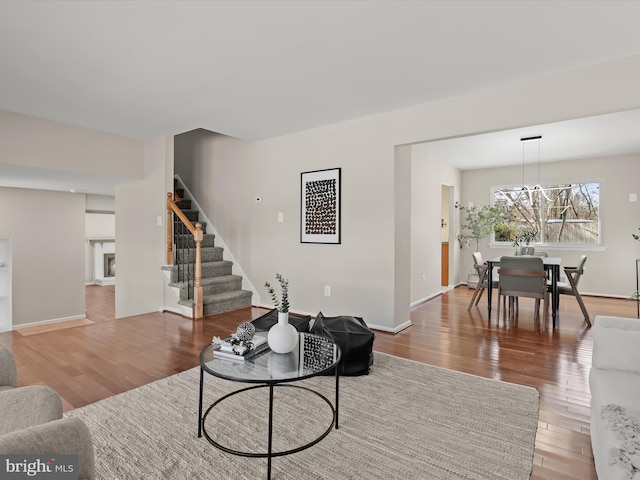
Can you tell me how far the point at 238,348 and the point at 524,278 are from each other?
3707 mm

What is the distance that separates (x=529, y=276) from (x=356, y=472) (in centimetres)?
352

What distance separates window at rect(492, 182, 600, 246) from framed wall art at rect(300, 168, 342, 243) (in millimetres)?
3865

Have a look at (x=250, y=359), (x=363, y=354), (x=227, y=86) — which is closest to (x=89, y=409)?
(x=250, y=359)

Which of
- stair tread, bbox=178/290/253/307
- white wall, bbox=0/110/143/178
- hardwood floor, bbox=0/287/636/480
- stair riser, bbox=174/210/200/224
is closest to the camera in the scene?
hardwood floor, bbox=0/287/636/480

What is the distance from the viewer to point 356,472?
1.64m

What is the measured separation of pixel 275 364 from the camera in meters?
1.81

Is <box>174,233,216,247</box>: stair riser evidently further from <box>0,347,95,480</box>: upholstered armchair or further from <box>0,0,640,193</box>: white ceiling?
<box>0,347,95,480</box>: upholstered armchair

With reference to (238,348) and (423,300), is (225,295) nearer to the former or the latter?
(423,300)

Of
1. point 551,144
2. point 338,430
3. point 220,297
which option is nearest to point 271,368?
point 338,430

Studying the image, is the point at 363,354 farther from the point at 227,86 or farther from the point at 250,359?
the point at 227,86

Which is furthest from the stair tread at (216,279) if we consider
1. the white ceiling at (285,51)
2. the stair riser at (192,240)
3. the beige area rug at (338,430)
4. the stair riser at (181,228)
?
the beige area rug at (338,430)

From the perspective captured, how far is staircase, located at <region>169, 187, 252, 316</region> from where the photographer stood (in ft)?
15.6

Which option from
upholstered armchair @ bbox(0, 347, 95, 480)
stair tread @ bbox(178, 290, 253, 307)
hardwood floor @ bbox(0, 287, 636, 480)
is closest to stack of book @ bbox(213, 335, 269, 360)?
upholstered armchair @ bbox(0, 347, 95, 480)

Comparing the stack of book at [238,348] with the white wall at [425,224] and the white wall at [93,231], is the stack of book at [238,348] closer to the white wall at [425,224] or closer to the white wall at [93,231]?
the white wall at [425,224]
